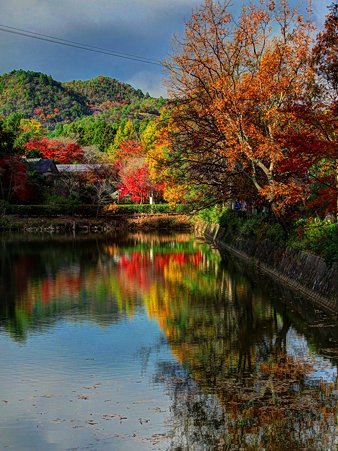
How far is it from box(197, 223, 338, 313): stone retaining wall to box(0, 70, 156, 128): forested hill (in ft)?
335

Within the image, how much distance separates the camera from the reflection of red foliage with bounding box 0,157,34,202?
56.4 metres

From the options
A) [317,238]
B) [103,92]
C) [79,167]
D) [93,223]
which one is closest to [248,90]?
[317,238]

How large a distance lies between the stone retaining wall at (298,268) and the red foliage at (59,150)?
48821mm

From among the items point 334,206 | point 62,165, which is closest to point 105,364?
point 334,206

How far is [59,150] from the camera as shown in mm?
79812

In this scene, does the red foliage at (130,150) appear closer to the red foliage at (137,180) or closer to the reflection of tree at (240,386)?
the red foliage at (137,180)

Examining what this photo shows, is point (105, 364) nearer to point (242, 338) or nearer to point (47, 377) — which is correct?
point (47, 377)

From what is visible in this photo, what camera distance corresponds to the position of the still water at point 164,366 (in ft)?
29.5

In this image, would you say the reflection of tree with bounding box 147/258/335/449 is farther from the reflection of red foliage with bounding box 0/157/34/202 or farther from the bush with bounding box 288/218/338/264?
the reflection of red foliage with bounding box 0/157/34/202

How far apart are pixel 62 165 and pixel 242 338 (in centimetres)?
6132

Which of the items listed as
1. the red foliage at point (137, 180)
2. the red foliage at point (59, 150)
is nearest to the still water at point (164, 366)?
the red foliage at point (137, 180)

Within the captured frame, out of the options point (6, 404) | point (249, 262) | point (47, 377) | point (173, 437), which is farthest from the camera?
A: point (249, 262)

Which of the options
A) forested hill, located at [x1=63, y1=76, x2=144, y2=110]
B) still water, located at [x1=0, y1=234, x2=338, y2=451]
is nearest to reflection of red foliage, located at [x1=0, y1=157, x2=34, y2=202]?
still water, located at [x1=0, y1=234, x2=338, y2=451]

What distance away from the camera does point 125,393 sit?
10859mm
